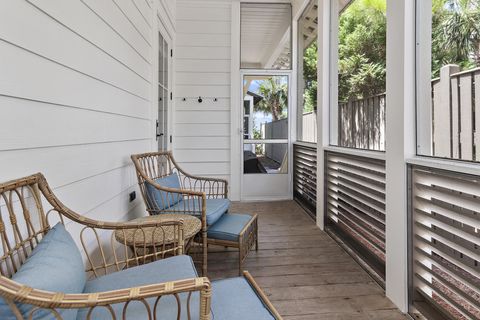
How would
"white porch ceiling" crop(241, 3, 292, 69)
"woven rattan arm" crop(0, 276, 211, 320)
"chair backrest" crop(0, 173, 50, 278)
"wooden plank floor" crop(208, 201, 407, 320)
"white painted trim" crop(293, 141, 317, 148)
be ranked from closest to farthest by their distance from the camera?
1. "woven rattan arm" crop(0, 276, 211, 320)
2. "chair backrest" crop(0, 173, 50, 278)
3. "wooden plank floor" crop(208, 201, 407, 320)
4. "white painted trim" crop(293, 141, 317, 148)
5. "white porch ceiling" crop(241, 3, 292, 69)

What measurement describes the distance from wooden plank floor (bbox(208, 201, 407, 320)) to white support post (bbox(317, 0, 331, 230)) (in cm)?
49

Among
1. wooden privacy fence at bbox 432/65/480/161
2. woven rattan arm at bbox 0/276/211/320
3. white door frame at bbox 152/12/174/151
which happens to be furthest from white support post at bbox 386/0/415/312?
white door frame at bbox 152/12/174/151

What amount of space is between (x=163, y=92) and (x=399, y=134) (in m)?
2.88

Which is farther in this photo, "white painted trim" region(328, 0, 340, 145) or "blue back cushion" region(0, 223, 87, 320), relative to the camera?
"white painted trim" region(328, 0, 340, 145)

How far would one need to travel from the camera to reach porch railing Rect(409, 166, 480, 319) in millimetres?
1391

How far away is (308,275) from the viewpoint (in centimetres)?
232

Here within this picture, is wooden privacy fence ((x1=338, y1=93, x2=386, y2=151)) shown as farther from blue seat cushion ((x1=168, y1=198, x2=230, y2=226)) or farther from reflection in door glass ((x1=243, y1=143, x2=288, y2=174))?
reflection in door glass ((x1=243, y1=143, x2=288, y2=174))

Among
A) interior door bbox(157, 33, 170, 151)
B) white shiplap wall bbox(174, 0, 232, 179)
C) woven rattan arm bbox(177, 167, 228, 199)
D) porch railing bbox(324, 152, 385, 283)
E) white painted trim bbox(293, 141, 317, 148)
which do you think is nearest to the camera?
porch railing bbox(324, 152, 385, 283)

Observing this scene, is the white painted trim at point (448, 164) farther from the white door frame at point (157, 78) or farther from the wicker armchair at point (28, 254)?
the white door frame at point (157, 78)

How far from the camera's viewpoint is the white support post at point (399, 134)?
70.9 inches

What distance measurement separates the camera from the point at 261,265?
8.22ft

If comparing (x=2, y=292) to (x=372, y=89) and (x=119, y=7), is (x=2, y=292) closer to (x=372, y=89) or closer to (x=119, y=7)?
(x=119, y=7)

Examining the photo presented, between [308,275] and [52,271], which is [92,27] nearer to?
[52,271]

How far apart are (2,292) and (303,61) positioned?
4.48 metres
